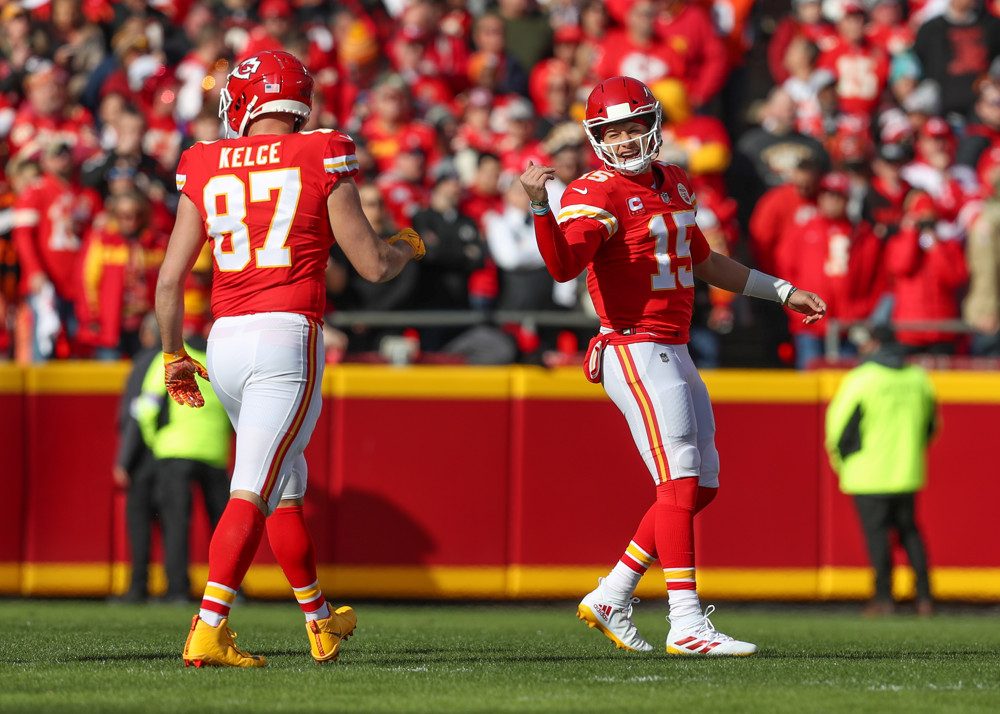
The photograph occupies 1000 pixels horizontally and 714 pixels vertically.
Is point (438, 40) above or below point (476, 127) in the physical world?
above

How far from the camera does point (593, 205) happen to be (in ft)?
19.9

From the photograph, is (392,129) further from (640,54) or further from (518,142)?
(640,54)

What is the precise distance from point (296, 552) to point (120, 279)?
5.79m

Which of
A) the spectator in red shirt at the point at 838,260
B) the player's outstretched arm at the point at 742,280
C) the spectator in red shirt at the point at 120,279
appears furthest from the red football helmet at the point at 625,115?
the spectator in red shirt at the point at 838,260

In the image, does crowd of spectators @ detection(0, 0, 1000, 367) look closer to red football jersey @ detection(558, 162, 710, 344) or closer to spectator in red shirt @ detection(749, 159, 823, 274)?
spectator in red shirt @ detection(749, 159, 823, 274)

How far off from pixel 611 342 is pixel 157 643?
2340mm

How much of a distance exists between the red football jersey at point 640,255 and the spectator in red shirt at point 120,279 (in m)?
5.50

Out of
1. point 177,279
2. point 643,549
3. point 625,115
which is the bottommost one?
point 643,549

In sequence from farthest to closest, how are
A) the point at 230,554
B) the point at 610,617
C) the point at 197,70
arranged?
the point at 197,70 → the point at 610,617 → the point at 230,554

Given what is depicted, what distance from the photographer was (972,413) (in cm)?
1069

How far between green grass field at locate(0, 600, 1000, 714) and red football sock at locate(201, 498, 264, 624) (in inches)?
9.7

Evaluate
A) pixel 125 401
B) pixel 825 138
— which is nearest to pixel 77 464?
pixel 125 401

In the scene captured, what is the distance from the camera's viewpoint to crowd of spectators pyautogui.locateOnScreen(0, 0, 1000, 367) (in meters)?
11.3

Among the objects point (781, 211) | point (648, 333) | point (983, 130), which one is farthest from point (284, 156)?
point (983, 130)
